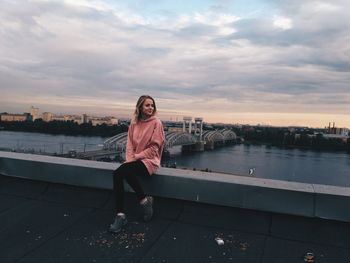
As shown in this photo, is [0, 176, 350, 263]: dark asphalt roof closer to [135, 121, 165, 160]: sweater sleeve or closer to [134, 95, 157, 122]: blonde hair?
[135, 121, 165, 160]: sweater sleeve

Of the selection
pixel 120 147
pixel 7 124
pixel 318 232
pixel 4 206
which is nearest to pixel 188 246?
pixel 318 232

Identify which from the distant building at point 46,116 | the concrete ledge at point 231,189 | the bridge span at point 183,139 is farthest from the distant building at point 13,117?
the concrete ledge at point 231,189

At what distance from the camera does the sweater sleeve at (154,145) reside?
7.17ft

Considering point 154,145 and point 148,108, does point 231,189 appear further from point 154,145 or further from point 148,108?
point 148,108

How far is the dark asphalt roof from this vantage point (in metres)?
1.70

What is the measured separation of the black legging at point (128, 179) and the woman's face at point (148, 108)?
320 millimetres

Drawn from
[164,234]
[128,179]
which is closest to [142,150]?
[128,179]

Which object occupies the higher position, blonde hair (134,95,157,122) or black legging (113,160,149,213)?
blonde hair (134,95,157,122)

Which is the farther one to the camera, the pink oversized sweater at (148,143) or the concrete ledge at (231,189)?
the pink oversized sweater at (148,143)

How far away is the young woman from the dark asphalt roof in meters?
0.21

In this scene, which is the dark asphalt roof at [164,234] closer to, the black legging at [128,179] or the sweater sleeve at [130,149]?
the black legging at [128,179]

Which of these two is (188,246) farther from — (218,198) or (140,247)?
(218,198)

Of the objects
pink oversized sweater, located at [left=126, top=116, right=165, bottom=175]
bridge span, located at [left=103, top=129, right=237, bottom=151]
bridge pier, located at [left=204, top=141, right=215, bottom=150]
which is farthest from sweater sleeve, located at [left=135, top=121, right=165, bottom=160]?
bridge pier, located at [left=204, top=141, right=215, bottom=150]

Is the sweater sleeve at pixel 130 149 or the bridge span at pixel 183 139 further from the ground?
the sweater sleeve at pixel 130 149
